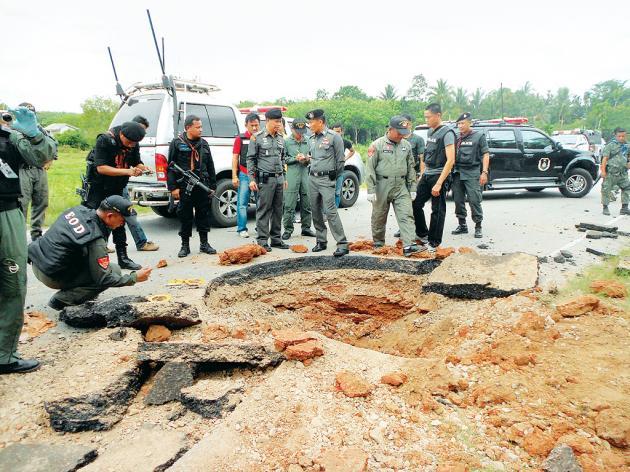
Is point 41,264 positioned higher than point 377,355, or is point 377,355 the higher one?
point 41,264

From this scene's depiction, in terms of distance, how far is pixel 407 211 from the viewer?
5.45m

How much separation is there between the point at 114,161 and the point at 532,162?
972 cm

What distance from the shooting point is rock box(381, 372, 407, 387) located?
2721 millimetres

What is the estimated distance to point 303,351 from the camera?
298 cm

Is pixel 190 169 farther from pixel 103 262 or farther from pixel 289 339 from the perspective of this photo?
pixel 289 339

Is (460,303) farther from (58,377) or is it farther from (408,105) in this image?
(408,105)

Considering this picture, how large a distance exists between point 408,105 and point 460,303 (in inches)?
2190

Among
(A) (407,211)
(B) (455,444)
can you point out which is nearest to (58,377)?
(B) (455,444)

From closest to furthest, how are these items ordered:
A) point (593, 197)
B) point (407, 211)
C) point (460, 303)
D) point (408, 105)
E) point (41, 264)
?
1. point (41, 264)
2. point (460, 303)
3. point (407, 211)
4. point (593, 197)
5. point (408, 105)

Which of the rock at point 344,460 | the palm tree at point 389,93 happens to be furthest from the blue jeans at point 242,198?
the palm tree at point 389,93

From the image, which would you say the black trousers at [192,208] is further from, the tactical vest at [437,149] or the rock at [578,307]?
the rock at [578,307]

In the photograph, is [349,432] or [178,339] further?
[178,339]

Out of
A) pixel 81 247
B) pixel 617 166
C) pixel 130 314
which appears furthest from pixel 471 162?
pixel 81 247

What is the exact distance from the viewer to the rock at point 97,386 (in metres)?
2.49
